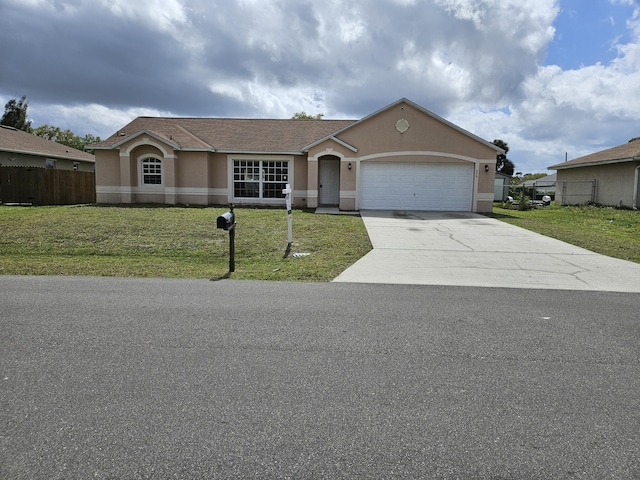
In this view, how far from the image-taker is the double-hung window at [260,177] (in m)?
23.5

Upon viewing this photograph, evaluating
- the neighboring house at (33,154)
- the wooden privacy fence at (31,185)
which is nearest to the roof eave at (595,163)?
the wooden privacy fence at (31,185)

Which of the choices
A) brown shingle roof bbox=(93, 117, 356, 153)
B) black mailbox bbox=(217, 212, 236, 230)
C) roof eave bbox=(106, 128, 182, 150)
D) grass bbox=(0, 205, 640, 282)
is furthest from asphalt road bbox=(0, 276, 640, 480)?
brown shingle roof bbox=(93, 117, 356, 153)

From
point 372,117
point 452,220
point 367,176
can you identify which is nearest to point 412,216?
point 452,220

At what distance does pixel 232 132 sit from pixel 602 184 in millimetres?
22337

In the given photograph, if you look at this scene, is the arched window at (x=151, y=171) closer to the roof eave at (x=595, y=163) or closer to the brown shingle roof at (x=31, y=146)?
the brown shingle roof at (x=31, y=146)

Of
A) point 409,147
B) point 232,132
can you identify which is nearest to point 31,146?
point 232,132

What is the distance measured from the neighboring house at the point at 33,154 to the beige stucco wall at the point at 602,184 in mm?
34583

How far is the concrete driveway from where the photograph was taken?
26.0 ft

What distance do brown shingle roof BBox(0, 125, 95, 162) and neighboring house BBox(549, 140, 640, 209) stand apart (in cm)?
3430

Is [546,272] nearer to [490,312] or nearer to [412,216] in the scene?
[490,312]

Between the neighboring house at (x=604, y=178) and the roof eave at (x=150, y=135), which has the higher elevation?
the roof eave at (x=150, y=135)

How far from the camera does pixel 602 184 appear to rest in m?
26.6

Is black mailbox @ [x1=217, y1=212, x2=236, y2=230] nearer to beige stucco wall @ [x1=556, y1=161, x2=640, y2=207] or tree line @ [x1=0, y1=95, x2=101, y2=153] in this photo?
beige stucco wall @ [x1=556, y1=161, x2=640, y2=207]

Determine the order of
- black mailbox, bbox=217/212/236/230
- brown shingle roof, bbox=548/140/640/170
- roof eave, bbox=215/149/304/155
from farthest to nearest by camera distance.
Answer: brown shingle roof, bbox=548/140/640/170, roof eave, bbox=215/149/304/155, black mailbox, bbox=217/212/236/230
